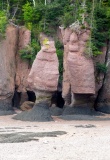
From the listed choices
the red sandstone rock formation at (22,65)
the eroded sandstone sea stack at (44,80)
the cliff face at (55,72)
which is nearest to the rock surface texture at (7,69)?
the cliff face at (55,72)

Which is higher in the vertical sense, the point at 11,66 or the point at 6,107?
the point at 11,66

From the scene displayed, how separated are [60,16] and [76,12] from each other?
193 cm

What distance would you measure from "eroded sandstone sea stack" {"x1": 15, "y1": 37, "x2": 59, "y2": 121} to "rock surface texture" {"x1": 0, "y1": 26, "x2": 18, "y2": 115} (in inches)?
108

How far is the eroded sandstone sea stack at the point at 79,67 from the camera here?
26.3 metres

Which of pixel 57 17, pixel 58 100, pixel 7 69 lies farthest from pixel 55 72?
pixel 57 17

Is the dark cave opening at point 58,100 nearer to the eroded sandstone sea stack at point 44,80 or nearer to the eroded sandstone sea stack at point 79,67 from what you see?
the eroded sandstone sea stack at point 79,67

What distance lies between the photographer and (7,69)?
28.5 metres

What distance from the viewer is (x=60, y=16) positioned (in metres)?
29.4

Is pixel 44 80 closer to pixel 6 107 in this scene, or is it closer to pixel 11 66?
pixel 6 107

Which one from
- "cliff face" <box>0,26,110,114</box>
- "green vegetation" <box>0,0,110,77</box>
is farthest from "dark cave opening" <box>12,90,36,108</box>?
"green vegetation" <box>0,0,110,77</box>

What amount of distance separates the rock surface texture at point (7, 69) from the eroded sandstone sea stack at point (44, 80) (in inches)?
108

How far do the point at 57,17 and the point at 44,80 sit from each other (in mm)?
5731

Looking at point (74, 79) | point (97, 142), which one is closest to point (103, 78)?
point (74, 79)

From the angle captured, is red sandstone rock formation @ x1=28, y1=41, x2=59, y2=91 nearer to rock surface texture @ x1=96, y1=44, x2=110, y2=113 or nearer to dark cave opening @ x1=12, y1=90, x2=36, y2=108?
rock surface texture @ x1=96, y1=44, x2=110, y2=113
